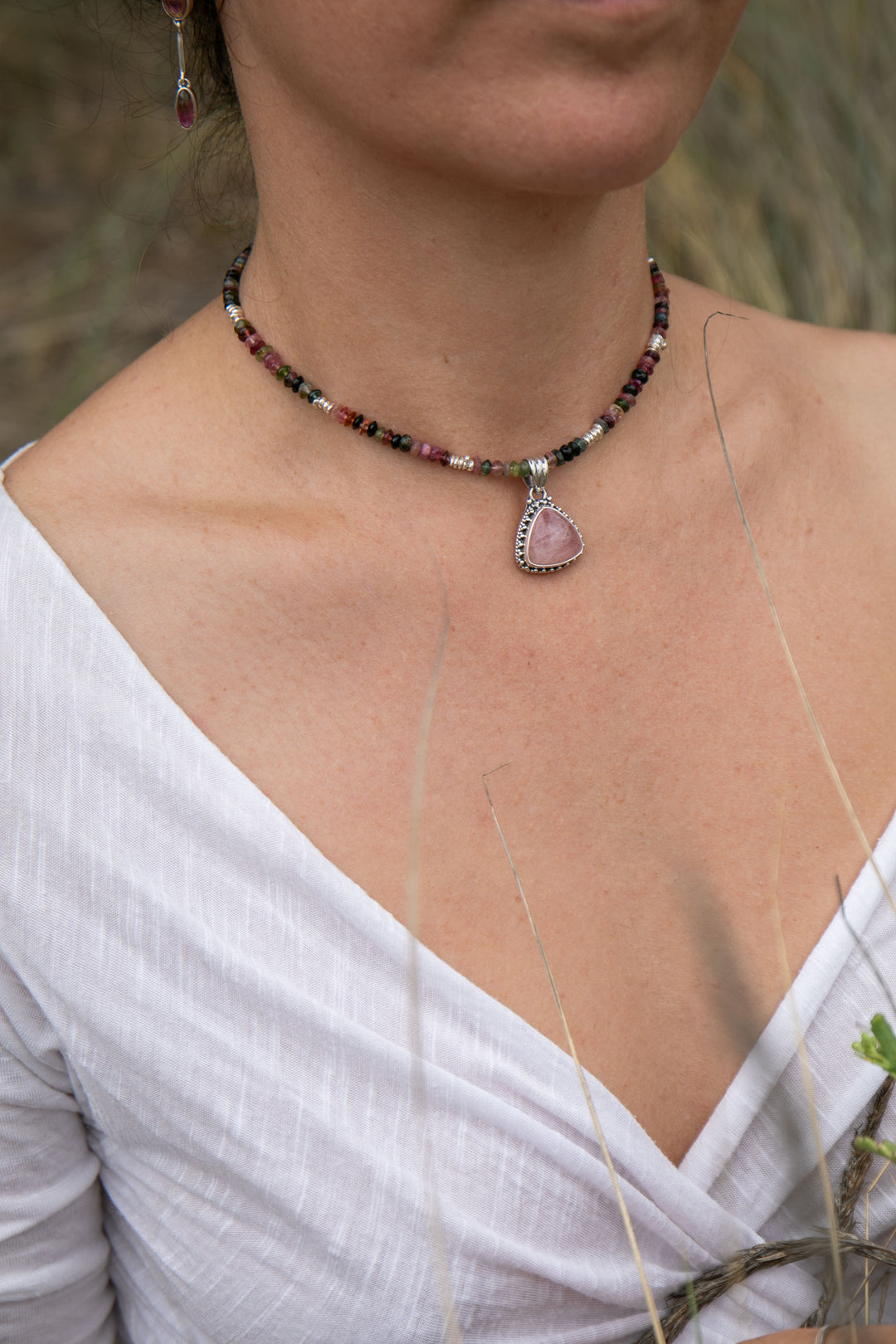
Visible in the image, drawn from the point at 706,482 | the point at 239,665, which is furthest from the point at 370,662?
the point at 706,482

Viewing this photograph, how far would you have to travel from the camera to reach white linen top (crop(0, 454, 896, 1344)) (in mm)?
1109

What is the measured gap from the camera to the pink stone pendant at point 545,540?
1272 mm

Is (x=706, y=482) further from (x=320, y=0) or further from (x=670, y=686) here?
(x=320, y=0)

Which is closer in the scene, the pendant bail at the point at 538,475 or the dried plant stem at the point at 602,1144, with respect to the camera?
the dried plant stem at the point at 602,1144

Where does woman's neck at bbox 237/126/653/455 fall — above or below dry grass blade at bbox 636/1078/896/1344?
above

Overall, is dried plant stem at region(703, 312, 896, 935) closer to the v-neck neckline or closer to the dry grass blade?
the v-neck neckline

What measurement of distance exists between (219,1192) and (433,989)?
29 cm

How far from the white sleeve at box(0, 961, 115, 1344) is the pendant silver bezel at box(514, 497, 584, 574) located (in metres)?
0.67

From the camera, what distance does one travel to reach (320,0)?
97 cm

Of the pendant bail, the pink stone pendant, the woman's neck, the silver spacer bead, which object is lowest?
the pink stone pendant

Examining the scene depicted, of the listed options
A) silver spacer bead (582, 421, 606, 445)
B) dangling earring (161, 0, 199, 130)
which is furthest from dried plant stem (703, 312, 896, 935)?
dangling earring (161, 0, 199, 130)

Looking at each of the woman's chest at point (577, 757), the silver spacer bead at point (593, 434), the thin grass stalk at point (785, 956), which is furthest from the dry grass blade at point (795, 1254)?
the silver spacer bead at point (593, 434)

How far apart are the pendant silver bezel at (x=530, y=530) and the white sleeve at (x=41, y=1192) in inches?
26.3

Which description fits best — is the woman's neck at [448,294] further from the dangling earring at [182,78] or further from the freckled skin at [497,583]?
the dangling earring at [182,78]
